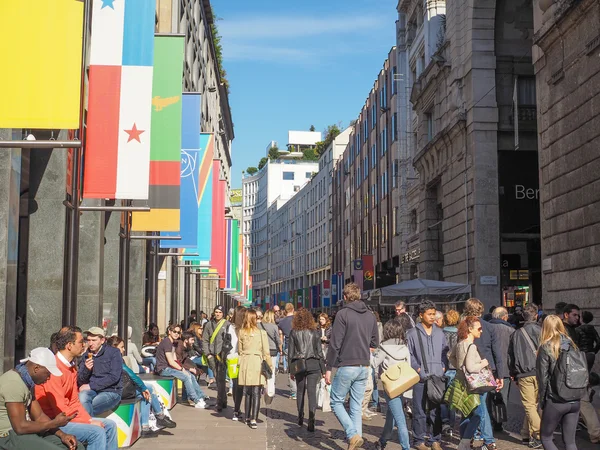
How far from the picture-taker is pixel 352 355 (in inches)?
421

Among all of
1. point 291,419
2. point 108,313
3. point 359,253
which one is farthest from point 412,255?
point 291,419

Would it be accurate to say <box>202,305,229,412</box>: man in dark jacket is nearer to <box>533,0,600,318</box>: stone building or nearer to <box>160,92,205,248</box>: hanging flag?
<box>160,92,205,248</box>: hanging flag

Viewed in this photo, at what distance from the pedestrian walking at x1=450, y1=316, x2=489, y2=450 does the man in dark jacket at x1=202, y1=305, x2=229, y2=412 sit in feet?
19.6

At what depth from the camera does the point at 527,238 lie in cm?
3275

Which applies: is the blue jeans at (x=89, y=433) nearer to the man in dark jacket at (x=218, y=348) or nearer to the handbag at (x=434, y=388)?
the handbag at (x=434, y=388)

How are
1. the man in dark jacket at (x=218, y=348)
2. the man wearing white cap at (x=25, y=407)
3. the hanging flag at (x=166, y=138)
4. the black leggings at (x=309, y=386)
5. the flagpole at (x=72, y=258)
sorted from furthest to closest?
the hanging flag at (x=166, y=138) → the man in dark jacket at (x=218, y=348) → the flagpole at (x=72, y=258) → the black leggings at (x=309, y=386) → the man wearing white cap at (x=25, y=407)

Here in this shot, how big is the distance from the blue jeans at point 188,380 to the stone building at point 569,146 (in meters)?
9.10

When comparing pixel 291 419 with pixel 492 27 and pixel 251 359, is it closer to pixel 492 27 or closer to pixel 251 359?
pixel 251 359

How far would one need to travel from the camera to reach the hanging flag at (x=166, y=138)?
16.6 metres

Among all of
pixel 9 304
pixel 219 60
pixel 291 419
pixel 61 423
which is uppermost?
pixel 219 60

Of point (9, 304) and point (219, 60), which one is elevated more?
point (219, 60)

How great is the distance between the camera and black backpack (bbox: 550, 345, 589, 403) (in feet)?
27.5

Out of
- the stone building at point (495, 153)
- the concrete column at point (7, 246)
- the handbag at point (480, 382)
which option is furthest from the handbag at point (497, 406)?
the stone building at point (495, 153)

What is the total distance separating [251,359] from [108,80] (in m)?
4.85
